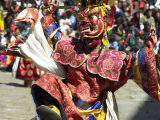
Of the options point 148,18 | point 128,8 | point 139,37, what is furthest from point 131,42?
point 128,8

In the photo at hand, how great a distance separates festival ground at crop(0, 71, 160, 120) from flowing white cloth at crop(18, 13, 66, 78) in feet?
4.16

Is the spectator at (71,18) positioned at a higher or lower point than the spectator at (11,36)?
higher

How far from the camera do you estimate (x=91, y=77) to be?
313 cm

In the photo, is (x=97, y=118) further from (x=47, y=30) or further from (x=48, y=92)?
(x=47, y=30)

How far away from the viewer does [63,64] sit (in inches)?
127

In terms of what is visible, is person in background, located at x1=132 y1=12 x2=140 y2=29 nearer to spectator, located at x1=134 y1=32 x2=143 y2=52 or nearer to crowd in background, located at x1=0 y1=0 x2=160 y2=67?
crowd in background, located at x1=0 y1=0 x2=160 y2=67

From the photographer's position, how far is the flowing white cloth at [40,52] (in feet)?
10.8

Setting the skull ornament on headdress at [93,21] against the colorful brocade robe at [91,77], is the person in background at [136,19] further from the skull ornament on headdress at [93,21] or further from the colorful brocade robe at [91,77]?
the colorful brocade robe at [91,77]

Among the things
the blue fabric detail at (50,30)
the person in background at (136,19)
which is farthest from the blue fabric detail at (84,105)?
the person in background at (136,19)

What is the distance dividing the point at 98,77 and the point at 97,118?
1.48 ft

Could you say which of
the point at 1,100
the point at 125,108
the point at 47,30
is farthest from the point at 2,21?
the point at 47,30

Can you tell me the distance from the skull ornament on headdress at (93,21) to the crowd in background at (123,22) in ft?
18.8

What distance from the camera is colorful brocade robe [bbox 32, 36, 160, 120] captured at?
2967mm

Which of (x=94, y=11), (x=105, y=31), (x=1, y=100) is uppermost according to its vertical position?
(x=94, y=11)
